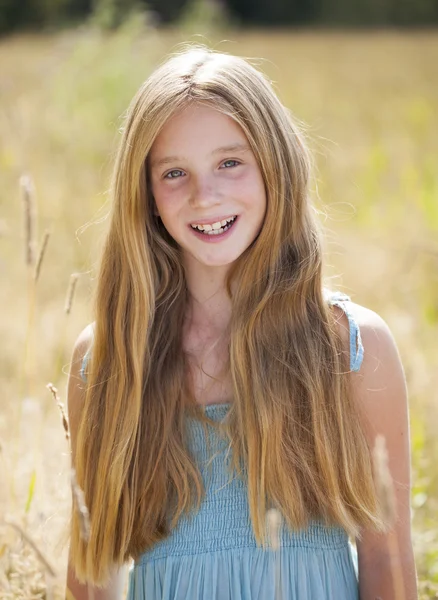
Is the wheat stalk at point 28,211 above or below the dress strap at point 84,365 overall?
above

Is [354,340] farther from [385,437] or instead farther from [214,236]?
[214,236]

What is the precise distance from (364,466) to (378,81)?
13.1 meters

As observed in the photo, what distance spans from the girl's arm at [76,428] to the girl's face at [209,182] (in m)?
0.36

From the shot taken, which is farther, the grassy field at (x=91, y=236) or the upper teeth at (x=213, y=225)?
the grassy field at (x=91, y=236)

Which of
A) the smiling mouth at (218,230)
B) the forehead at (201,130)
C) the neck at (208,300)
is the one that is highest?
the forehead at (201,130)

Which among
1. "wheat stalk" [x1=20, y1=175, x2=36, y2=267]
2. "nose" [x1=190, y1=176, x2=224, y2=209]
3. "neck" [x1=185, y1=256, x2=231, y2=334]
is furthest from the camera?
"neck" [x1=185, y1=256, x2=231, y2=334]

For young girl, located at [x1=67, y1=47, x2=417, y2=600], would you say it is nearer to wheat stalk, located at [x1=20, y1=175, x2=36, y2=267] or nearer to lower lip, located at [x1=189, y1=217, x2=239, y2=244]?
lower lip, located at [x1=189, y1=217, x2=239, y2=244]

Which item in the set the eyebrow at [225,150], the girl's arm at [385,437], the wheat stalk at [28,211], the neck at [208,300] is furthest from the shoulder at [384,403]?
the wheat stalk at [28,211]

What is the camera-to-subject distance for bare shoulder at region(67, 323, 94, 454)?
1.91 m

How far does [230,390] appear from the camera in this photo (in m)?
1.82

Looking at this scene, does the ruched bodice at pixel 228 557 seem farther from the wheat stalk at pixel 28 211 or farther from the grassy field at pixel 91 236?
the wheat stalk at pixel 28 211

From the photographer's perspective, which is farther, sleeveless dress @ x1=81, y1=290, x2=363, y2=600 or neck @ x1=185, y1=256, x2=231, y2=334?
neck @ x1=185, y1=256, x2=231, y2=334

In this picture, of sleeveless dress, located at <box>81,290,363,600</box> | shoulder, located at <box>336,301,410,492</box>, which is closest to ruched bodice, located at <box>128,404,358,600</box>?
sleeveless dress, located at <box>81,290,363,600</box>

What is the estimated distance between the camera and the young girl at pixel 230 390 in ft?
5.63
